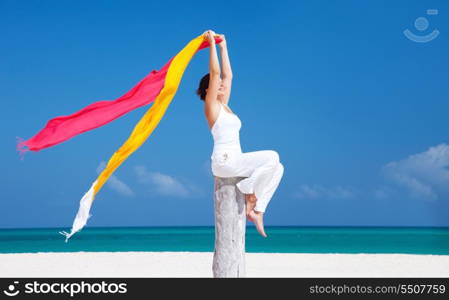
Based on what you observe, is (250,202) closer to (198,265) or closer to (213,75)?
(213,75)

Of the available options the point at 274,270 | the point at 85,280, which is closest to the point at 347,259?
the point at 274,270

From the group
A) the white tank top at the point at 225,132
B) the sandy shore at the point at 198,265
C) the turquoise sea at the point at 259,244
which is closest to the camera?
the white tank top at the point at 225,132

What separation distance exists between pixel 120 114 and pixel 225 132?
1.07 metres

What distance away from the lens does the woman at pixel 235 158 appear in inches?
241

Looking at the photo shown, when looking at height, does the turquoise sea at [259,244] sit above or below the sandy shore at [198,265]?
above

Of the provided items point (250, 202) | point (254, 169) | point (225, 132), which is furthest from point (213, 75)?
point (250, 202)

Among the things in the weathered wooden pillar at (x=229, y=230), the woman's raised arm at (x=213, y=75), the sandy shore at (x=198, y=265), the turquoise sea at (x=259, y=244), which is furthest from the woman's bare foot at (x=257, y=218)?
the turquoise sea at (x=259, y=244)

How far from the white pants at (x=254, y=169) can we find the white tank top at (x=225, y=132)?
49mm

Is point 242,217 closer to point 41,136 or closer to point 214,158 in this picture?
point 214,158

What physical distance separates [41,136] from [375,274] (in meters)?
6.26

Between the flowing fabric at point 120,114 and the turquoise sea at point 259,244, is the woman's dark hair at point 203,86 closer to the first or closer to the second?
the flowing fabric at point 120,114

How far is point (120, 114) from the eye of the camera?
6.37 m

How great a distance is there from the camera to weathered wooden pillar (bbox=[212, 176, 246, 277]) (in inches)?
248

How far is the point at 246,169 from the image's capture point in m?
6.16
